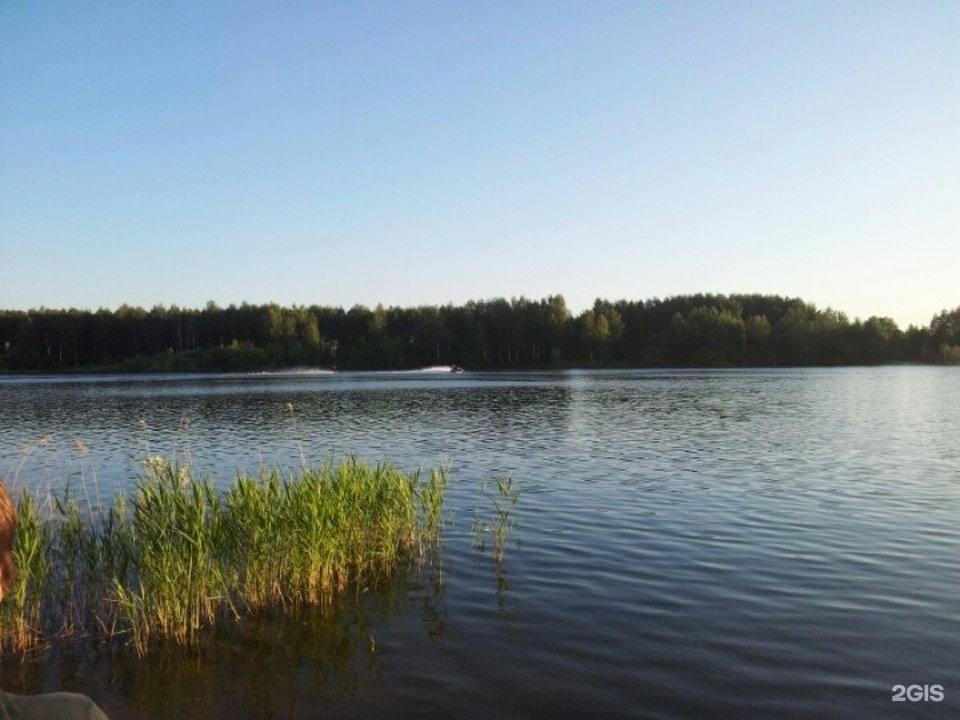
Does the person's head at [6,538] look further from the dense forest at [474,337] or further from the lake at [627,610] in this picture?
the dense forest at [474,337]

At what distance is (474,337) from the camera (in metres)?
174

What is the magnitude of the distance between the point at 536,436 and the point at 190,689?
27.1m

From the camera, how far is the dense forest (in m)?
147

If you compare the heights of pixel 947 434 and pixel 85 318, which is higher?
pixel 85 318

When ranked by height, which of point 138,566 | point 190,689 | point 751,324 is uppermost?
point 751,324

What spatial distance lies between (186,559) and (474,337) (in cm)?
16354

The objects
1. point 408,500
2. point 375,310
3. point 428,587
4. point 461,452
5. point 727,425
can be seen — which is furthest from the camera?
point 375,310

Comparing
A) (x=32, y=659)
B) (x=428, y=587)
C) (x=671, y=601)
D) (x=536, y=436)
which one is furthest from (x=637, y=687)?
(x=536, y=436)

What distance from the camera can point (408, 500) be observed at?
15.1 metres

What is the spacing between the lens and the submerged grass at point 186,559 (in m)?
10.3

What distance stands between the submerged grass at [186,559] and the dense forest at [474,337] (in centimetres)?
14258

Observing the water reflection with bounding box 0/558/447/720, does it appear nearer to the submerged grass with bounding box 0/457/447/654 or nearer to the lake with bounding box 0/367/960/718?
the lake with bounding box 0/367/960/718

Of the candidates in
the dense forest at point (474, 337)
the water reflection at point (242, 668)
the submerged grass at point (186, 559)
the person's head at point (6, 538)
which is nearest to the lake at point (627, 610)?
the water reflection at point (242, 668)

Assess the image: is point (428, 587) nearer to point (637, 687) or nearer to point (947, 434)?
point (637, 687)
